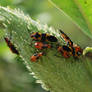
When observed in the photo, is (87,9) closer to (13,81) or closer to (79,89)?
(79,89)

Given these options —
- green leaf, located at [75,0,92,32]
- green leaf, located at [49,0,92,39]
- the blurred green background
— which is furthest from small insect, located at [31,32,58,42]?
the blurred green background

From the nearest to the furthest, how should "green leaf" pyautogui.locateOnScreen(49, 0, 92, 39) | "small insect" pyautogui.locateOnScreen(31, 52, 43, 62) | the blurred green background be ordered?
"small insect" pyautogui.locateOnScreen(31, 52, 43, 62) → "green leaf" pyautogui.locateOnScreen(49, 0, 92, 39) → the blurred green background

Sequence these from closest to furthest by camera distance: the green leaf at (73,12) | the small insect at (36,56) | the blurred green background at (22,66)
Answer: the small insect at (36,56) → the green leaf at (73,12) → the blurred green background at (22,66)

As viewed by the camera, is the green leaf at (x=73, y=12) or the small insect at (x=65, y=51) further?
the green leaf at (x=73, y=12)

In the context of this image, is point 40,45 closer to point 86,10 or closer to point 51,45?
point 51,45

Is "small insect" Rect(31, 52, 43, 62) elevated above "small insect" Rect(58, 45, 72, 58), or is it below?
above

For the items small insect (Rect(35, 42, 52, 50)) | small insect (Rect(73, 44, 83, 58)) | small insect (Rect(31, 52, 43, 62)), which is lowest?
small insect (Rect(73, 44, 83, 58))

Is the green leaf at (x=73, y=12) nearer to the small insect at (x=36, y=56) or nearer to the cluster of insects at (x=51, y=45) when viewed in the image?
the cluster of insects at (x=51, y=45)

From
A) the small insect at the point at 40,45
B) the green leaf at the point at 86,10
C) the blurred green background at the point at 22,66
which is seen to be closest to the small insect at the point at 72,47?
the small insect at the point at 40,45

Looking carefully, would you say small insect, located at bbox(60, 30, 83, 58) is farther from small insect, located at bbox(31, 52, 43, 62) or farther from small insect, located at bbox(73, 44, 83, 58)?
small insect, located at bbox(31, 52, 43, 62)
